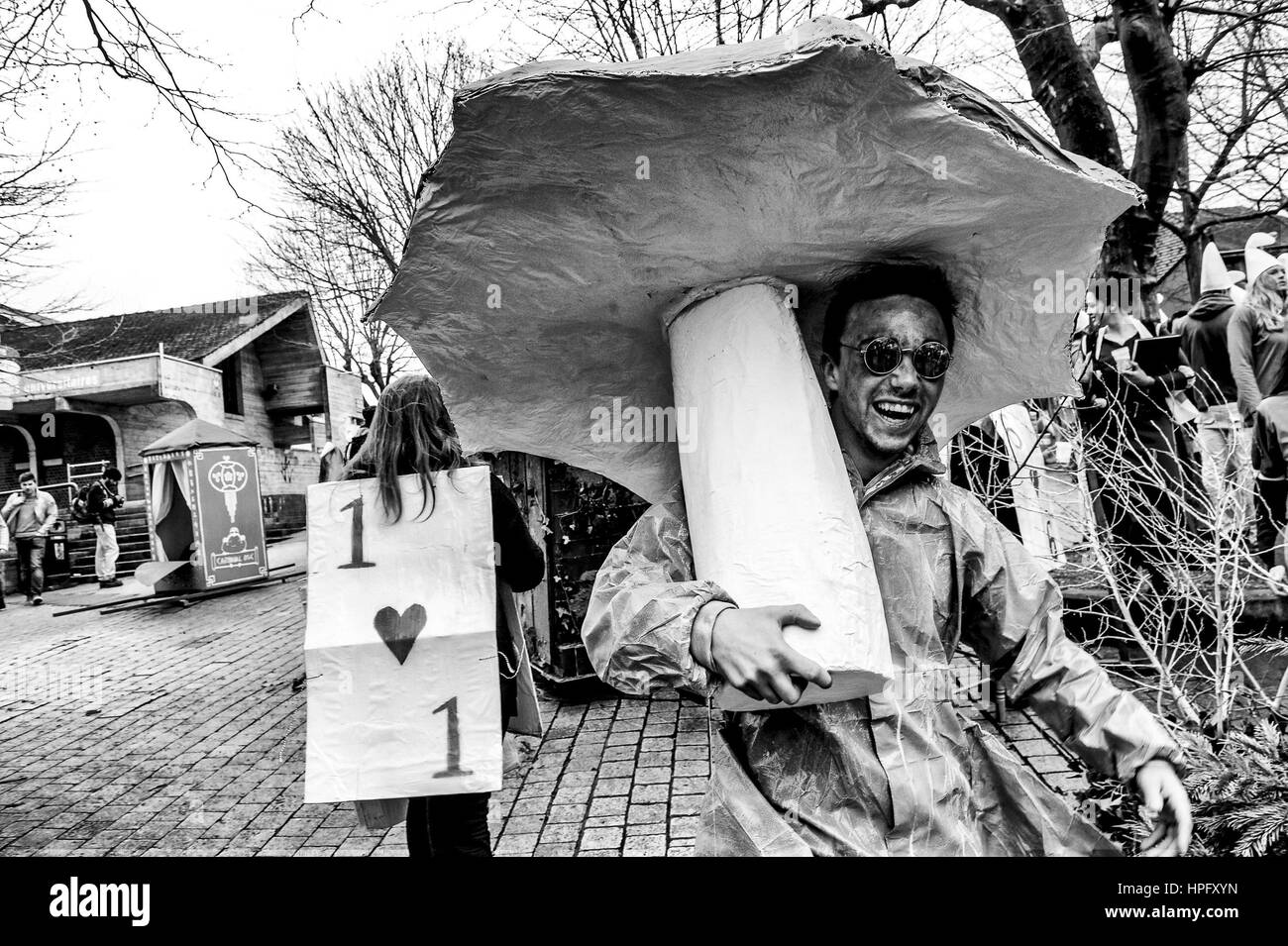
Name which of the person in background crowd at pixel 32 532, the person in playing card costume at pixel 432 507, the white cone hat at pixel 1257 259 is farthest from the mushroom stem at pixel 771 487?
the person in background crowd at pixel 32 532

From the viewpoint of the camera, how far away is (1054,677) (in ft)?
4.83

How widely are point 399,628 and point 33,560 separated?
630 inches

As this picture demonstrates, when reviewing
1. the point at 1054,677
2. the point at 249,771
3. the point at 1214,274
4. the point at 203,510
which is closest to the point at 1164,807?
the point at 1054,677

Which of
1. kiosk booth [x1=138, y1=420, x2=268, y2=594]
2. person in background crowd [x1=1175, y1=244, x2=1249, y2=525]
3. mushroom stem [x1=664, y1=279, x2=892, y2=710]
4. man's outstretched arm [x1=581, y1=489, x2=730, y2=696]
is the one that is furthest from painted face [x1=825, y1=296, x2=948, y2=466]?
kiosk booth [x1=138, y1=420, x2=268, y2=594]

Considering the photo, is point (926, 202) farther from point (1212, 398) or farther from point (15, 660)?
point (15, 660)

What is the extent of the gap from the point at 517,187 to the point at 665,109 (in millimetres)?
265

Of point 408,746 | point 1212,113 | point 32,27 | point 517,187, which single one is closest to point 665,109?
point 517,187

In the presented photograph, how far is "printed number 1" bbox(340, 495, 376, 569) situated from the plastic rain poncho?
A: 68.4 inches

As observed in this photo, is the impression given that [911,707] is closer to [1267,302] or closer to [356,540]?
[356,540]

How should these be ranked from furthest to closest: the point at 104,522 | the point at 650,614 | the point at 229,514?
1. the point at 104,522
2. the point at 229,514
3. the point at 650,614

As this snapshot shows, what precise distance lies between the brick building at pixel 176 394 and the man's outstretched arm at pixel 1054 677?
846 inches

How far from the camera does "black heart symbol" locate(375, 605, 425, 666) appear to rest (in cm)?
278

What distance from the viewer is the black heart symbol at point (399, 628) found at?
2.78 meters

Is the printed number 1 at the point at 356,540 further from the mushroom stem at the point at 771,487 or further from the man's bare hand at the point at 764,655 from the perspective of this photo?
the man's bare hand at the point at 764,655
